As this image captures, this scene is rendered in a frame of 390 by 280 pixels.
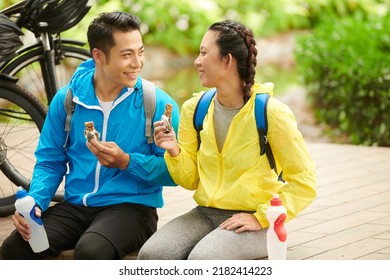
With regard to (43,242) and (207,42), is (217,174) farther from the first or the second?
(43,242)

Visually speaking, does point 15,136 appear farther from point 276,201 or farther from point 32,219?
point 276,201

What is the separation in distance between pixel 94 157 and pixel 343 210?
1547mm

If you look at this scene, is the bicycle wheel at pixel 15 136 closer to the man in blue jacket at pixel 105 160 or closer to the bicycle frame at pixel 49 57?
the bicycle frame at pixel 49 57

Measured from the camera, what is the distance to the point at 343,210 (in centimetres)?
523

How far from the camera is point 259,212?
13.1 feet

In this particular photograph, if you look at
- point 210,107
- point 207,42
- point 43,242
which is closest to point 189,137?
point 210,107

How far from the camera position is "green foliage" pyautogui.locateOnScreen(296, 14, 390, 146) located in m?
7.65

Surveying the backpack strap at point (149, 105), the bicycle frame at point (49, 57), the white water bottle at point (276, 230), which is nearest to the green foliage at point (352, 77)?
the bicycle frame at point (49, 57)

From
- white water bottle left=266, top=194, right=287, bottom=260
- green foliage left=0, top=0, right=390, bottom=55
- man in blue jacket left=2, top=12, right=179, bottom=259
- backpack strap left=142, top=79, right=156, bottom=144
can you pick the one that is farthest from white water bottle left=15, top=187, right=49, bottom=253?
green foliage left=0, top=0, right=390, bottom=55

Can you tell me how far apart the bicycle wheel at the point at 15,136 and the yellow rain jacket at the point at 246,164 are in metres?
1.24

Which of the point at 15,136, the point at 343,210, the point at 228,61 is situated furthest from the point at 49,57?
the point at 343,210

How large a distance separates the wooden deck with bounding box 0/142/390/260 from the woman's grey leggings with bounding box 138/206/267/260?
0.36 metres

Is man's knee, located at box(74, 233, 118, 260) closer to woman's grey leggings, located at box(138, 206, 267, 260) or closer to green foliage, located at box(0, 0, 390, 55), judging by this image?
woman's grey leggings, located at box(138, 206, 267, 260)

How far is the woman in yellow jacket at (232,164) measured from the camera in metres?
3.98
